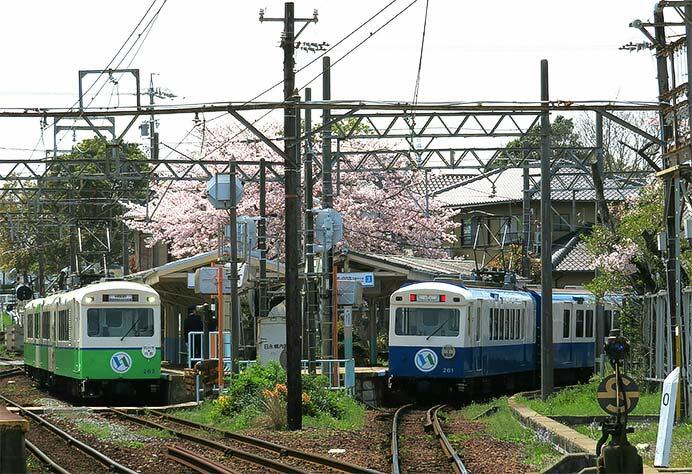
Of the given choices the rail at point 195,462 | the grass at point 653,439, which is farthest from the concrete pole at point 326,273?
the rail at point 195,462

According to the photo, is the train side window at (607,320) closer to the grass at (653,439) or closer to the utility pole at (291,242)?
the grass at (653,439)

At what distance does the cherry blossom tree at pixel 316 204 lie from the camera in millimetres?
44188

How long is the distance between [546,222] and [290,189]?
6.33 meters

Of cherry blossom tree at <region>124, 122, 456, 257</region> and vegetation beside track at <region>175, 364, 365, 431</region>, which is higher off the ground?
cherry blossom tree at <region>124, 122, 456, 257</region>

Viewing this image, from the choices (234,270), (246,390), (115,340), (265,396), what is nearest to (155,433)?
(265,396)

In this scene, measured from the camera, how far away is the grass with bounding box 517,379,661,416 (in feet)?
65.7

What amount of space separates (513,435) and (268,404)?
3775 millimetres

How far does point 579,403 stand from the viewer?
22.2 metres

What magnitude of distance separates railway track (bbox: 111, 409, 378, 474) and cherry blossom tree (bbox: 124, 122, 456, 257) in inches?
884

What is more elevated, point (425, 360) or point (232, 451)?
point (425, 360)

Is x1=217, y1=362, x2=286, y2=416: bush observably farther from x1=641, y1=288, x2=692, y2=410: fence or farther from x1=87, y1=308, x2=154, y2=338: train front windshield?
x1=87, y1=308, x2=154, y2=338: train front windshield

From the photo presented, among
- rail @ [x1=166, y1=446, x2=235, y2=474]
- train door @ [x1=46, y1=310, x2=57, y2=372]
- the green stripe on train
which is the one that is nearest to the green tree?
train door @ [x1=46, y1=310, x2=57, y2=372]

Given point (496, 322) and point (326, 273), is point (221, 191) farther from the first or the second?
point (496, 322)

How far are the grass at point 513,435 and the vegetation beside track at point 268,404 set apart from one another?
7.03ft
